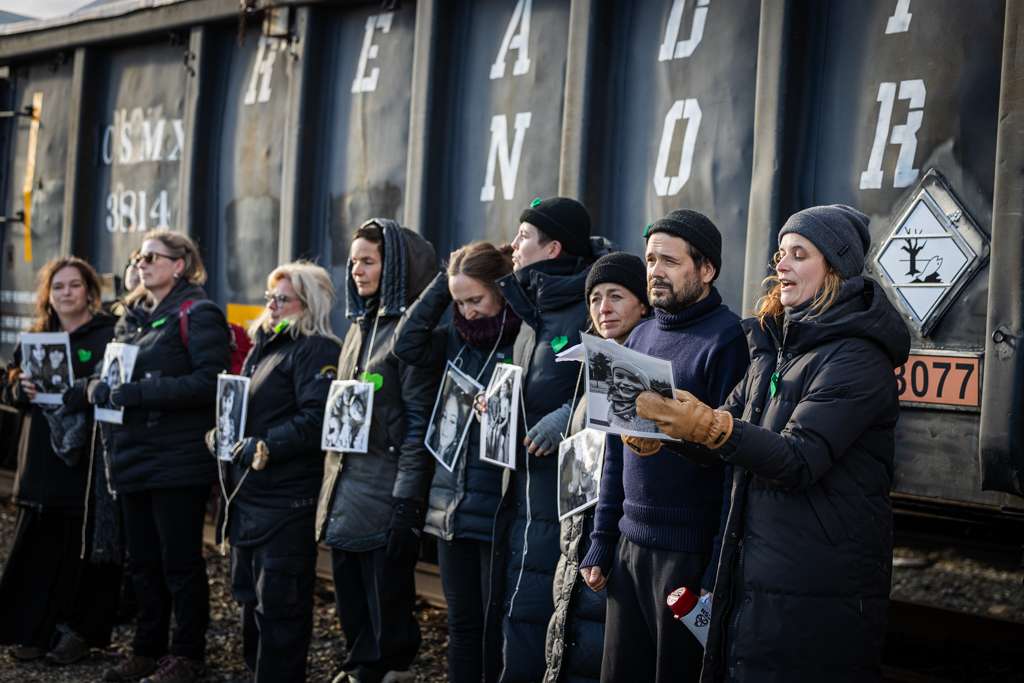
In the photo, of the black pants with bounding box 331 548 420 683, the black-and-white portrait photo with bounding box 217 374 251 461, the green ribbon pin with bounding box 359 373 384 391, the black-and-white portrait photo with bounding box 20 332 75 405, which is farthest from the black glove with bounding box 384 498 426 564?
the black-and-white portrait photo with bounding box 20 332 75 405

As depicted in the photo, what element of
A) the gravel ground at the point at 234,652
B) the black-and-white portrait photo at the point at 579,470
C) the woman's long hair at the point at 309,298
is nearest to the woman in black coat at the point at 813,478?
the black-and-white portrait photo at the point at 579,470

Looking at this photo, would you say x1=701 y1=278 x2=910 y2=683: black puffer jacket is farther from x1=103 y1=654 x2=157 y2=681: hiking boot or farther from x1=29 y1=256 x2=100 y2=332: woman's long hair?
x1=29 y1=256 x2=100 y2=332: woman's long hair

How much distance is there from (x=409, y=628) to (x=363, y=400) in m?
0.90

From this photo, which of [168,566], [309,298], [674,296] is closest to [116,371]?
[168,566]

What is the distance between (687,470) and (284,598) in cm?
207

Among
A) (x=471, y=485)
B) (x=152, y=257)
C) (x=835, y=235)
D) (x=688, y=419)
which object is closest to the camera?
(x=688, y=419)

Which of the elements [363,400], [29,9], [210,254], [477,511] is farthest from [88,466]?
[29,9]

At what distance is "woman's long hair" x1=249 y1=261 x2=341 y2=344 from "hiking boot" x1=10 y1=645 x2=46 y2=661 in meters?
1.90

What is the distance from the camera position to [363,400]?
4621 millimetres

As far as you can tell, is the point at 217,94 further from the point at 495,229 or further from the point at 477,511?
the point at 477,511

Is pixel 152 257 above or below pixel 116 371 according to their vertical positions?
above

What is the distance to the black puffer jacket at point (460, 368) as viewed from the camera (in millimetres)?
4250

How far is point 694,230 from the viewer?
3.41 metres

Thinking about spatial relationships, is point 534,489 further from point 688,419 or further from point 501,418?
point 688,419
